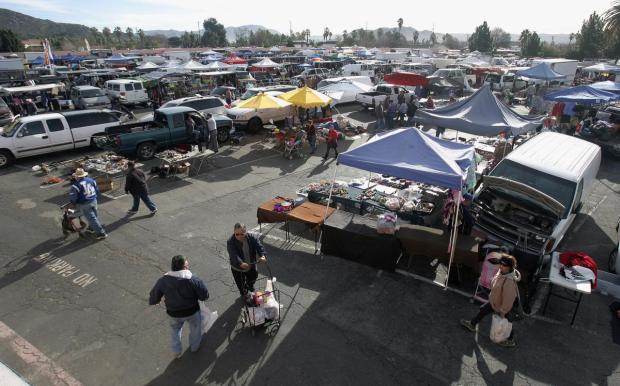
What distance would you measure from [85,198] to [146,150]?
644 centimetres

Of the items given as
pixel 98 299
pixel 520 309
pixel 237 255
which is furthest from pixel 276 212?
pixel 520 309

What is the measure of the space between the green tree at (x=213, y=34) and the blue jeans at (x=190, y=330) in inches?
4446

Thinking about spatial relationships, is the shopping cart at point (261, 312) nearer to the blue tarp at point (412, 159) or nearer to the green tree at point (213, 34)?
the blue tarp at point (412, 159)

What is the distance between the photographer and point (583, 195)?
873 centimetres

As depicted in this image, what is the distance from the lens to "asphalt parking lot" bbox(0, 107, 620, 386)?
5230mm

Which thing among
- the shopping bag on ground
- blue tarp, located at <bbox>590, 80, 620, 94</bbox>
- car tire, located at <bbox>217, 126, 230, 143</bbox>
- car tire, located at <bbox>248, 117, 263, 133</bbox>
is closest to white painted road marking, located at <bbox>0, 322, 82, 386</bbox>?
the shopping bag on ground

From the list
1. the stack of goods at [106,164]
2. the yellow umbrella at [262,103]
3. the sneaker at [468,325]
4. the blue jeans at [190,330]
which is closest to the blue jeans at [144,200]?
the stack of goods at [106,164]

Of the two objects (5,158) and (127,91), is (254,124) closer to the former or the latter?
(5,158)

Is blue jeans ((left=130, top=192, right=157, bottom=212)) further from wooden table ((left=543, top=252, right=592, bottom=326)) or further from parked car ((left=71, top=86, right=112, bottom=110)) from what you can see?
parked car ((left=71, top=86, right=112, bottom=110))

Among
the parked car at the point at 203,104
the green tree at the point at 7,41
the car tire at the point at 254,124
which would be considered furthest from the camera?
the green tree at the point at 7,41

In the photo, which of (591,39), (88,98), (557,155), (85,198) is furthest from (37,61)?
(591,39)

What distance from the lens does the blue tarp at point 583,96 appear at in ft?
56.2

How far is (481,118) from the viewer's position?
1242cm

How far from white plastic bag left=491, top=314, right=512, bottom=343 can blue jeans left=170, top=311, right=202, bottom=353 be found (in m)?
4.56
